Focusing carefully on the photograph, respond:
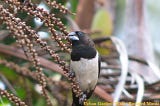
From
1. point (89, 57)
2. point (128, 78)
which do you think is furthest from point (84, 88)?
point (128, 78)

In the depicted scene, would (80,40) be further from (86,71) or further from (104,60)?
(104,60)

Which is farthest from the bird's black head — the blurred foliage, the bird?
the blurred foliage

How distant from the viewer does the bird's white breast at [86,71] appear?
189cm

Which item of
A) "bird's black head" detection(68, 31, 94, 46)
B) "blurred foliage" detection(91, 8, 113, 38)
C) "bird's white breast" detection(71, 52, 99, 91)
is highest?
"blurred foliage" detection(91, 8, 113, 38)

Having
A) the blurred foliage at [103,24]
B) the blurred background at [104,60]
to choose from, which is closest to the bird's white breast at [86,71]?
the blurred background at [104,60]

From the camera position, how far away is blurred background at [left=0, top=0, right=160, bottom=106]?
2.06 meters

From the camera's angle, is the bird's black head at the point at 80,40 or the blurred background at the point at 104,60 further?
the blurred background at the point at 104,60

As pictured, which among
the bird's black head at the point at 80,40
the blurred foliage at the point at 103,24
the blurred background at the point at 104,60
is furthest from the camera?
the blurred foliage at the point at 103,24

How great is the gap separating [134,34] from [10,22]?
1841 mm

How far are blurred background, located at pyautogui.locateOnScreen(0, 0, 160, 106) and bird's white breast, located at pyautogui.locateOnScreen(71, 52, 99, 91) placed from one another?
0.36 ft

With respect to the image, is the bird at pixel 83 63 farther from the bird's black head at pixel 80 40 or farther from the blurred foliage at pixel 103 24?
the blurred foliage at pixel 103 24

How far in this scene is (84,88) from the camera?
1.96m

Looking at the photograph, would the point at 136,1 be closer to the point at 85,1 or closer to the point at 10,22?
the point at 85,1

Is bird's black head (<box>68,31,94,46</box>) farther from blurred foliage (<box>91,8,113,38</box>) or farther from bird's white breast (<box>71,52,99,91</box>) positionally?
blurred foliage (<box>91,8,113,38</box>)
